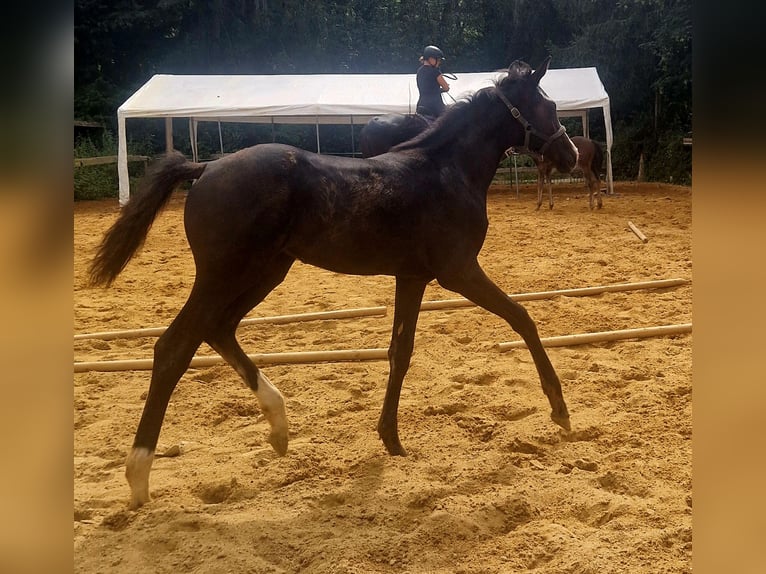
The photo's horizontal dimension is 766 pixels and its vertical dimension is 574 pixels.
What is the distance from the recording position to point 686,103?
21719 millimetres

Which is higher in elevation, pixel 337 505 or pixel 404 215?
pixel 404 215

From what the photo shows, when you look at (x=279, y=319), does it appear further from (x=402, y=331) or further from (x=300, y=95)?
(x=300, y=95)

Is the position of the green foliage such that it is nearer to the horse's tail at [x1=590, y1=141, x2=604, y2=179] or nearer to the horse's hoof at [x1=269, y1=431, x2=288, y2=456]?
the horse's tail at [x1=590, y1=141, x2=604, y2=179]

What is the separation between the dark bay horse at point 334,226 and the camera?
304cm

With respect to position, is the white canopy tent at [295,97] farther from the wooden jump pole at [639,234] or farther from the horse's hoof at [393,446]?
the horse's hoof at [393,446]

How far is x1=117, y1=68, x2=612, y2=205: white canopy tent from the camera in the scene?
15.5m

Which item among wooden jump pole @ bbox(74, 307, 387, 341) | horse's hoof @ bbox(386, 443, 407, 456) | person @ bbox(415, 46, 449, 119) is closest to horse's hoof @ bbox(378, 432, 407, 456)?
horse's hoof @ bbox(386, 443, 407, 456)

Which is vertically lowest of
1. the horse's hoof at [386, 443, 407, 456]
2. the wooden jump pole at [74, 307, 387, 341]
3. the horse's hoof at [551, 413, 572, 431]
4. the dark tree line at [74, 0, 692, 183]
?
the horse's hoof at [386, 443, 407, 456]

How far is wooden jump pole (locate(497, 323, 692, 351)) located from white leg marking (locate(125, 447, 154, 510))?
3.03 m

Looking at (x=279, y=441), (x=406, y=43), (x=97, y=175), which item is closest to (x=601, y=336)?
(x=279, y=441)

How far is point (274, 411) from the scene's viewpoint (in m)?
3.52

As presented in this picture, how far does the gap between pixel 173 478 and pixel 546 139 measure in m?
2.74

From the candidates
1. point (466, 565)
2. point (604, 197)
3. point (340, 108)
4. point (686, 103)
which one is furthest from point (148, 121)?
point (466, 565)
